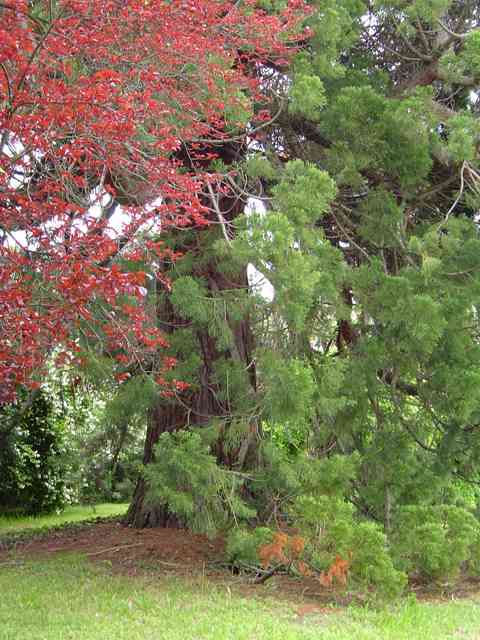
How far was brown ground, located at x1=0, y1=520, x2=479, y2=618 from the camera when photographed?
5879 millimetres

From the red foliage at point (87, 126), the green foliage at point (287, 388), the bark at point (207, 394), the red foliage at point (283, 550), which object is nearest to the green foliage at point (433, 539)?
the red foliage at point (283, 550)

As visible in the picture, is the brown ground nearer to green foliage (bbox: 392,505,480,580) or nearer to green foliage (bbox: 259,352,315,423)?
green foliage (bbox: 392,505,480,580)

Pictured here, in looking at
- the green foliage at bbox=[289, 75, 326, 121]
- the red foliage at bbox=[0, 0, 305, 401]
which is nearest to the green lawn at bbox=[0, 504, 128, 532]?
the red foliage at bbox=[0, 0, 305, 401]

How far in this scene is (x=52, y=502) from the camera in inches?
522

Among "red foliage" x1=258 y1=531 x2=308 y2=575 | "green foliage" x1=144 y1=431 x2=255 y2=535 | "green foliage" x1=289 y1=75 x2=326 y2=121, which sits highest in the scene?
"green foliage" x1=289 y1=75 x2=326 y2=121

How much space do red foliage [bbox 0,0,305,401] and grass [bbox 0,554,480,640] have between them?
5.12 ft

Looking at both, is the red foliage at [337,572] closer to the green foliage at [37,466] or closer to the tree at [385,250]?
the tree at [385,250]

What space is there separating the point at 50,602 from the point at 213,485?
1.42m

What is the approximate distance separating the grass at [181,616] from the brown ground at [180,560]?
0.25 meters

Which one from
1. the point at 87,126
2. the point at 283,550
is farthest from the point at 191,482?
the point at 87,126

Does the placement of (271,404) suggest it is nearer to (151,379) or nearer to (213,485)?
(213,485)

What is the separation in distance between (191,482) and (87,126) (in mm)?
2618

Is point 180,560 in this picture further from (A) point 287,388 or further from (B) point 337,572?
(A) point 287,388

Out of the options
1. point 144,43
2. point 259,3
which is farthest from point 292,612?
point 259,3
